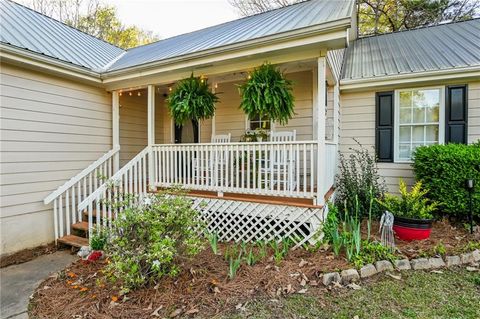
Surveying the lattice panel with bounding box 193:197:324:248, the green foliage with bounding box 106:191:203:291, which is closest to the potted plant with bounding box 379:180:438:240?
the lattice panel with bounding box 193:197:324:248

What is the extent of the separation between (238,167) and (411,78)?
4.00m

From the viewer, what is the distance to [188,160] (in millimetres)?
4918

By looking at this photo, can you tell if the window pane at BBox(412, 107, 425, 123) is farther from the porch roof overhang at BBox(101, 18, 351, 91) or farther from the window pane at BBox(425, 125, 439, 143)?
the porch roof overhang at BBox(101, 18, 351, 91)

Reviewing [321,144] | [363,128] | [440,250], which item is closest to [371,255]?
[440,250]

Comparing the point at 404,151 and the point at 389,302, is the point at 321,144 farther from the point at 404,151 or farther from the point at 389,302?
the point at 404,151

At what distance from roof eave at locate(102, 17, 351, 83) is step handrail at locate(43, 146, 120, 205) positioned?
5.24ft

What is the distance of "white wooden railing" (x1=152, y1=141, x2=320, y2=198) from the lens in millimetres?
4121

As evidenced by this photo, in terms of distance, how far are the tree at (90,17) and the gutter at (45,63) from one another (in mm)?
12596

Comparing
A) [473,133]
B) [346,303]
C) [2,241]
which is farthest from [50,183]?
[473,133]

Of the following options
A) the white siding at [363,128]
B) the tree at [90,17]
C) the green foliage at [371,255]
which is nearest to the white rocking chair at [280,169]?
the green foliage at [371,255]

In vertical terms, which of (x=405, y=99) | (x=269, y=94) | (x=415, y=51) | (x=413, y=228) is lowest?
(x=413, y=228)

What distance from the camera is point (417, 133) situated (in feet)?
18.6

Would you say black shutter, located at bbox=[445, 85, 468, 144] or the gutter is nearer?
the gutter

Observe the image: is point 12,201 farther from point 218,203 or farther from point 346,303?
point 346,303
